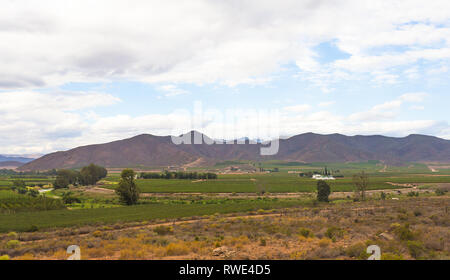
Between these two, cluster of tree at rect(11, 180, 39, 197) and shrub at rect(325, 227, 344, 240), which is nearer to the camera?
shrub at rect(325, 227, 344, 240)

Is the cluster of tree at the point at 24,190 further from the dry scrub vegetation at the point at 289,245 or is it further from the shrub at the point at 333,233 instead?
the shrub at the point at 333,233

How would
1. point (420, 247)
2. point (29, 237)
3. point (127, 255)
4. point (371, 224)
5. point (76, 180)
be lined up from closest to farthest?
point (420, 247), point (127, 255), point (371, 224), point (29, 237), point (76, 180)

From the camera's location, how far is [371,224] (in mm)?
25359

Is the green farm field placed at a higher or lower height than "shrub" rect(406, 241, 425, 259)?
lower

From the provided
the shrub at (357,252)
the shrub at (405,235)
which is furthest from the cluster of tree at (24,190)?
the shrub at (405,235)

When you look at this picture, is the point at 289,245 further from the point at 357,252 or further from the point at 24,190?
the point at 24,190

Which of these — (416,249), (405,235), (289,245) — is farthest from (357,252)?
(405,235)

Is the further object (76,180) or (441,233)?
(76,180)

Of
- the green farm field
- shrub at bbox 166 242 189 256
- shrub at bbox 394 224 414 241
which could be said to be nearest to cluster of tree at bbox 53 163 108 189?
the green farm field

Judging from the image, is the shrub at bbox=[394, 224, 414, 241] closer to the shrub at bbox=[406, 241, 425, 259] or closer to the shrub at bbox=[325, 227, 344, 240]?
the shrub at bbox=[406, 241, 425, 259]
